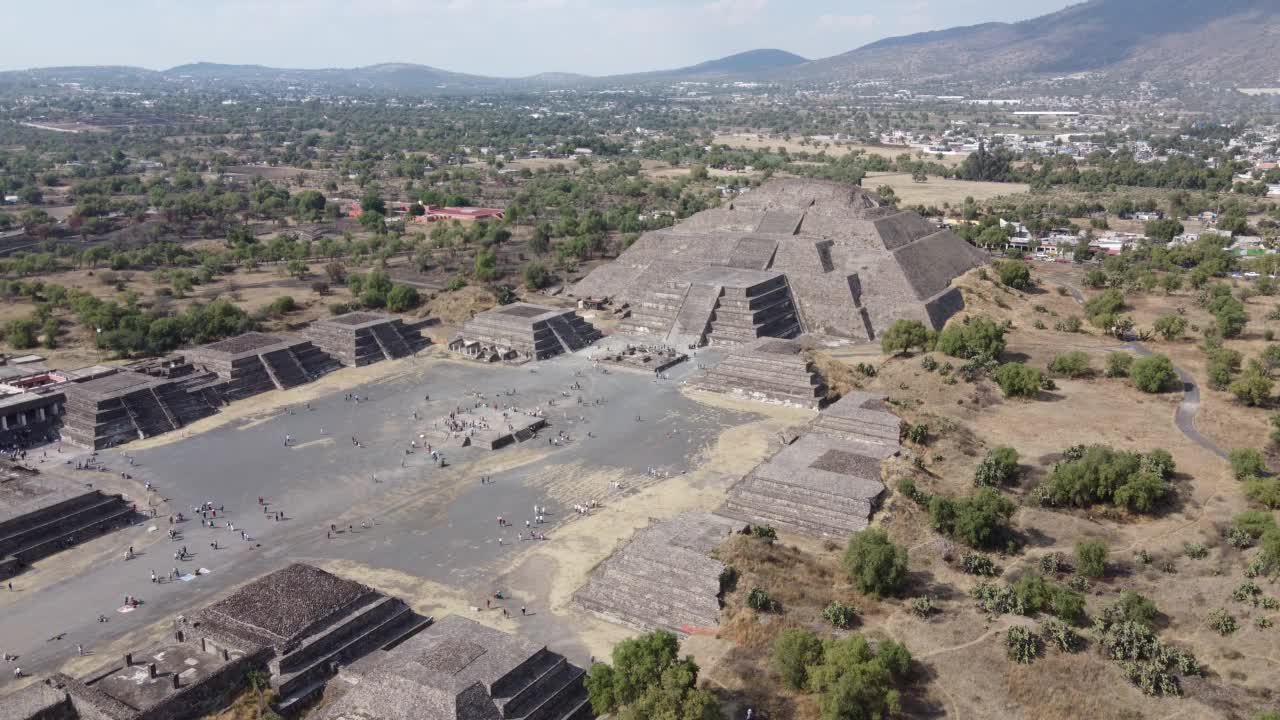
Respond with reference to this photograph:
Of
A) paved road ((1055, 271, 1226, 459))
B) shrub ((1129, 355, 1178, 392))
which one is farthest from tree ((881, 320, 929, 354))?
paved road ((1055, 271, 1226, 459))

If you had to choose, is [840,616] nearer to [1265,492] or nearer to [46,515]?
[1265,492]

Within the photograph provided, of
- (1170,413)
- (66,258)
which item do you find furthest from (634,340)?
(66,258)

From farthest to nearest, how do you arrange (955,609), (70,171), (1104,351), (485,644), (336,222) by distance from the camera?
1. (70,171)
2. (336,222)
3. (1104,351)
4. (955,609)
5. (485,644)

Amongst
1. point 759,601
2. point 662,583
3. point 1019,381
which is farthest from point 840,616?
point 1019,381

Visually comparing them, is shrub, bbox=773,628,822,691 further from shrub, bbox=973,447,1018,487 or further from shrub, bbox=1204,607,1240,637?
shrub, bbox=973,447,1018,487

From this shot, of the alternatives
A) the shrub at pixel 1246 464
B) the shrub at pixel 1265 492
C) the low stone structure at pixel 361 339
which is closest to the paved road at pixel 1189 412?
the shrub at pixel 1246 464

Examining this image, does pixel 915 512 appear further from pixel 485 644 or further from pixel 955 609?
pixel 485 644
